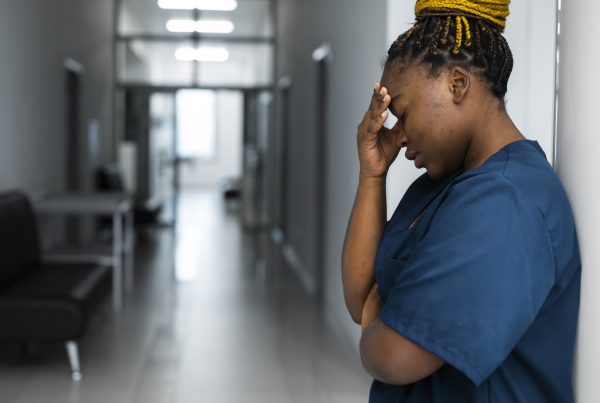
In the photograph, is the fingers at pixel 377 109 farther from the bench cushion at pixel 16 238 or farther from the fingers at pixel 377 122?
the bench cushion at pixel 16 238

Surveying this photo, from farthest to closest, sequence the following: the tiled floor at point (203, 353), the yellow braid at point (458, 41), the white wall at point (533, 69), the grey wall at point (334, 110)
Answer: the grey wall at point (334, 110) → the tiled floor at point (203, 353) → the white wall at point (533, 69) → the yellow braid at point (458, 41)

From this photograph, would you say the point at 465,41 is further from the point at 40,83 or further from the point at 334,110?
the point at 40,83

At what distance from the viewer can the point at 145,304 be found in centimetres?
645

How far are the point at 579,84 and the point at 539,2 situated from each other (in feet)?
2.75

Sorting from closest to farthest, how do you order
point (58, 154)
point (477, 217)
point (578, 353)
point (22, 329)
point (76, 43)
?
point (477, 217) → point (578, 353) → point (22, 329) → point (58, 154) → point (76, 43)

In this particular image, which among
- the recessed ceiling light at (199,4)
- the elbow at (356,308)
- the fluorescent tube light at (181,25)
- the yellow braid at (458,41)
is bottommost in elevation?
the elbow at (356,308)

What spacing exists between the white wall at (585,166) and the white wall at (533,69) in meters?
0.63

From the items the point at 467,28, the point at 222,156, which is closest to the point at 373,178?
the point at 467,28

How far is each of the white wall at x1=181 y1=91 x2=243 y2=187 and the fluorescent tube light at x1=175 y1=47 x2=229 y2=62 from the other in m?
11.1

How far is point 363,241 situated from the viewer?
1.28 metres

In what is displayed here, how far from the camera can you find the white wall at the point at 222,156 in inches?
920

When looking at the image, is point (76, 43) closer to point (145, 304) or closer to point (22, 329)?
point (145, 304)

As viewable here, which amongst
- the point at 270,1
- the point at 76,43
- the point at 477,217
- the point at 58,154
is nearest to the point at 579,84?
the point at 477,217

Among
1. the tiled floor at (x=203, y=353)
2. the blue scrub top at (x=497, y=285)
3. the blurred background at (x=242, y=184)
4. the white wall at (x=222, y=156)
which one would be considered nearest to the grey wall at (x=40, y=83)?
the blurred background at (x=242, y=184)
